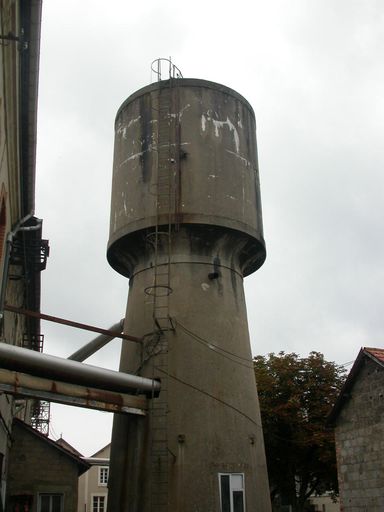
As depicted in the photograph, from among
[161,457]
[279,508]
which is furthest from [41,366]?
[279,508]

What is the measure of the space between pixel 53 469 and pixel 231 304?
7.22 m

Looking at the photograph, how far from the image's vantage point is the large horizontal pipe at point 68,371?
11.6 meters

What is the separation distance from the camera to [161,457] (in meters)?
13.0

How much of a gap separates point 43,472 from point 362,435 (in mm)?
8796

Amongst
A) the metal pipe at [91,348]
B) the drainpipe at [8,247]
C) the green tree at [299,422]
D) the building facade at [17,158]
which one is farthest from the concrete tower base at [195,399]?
the green tree at [299,422]

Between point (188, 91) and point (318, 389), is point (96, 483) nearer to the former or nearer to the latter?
point (318, 389)

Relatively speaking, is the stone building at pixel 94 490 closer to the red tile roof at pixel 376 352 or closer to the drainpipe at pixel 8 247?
the red tile roof at pixel 376 352

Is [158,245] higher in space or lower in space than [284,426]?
higher

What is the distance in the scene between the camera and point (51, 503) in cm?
1744

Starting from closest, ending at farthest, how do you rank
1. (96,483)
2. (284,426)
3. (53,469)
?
(53,469), (284,426), (96,483)

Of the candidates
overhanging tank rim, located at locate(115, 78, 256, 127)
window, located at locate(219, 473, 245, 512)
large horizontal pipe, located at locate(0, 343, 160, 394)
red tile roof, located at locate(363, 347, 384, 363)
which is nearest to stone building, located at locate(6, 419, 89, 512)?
large horizontal pipe, located at locate(0, 343, 160, 394)

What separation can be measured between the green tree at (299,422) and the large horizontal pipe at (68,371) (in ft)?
50.0

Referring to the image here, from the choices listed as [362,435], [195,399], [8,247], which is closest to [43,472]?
[195,399]

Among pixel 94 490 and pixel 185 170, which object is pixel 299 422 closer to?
pixel 185 170
